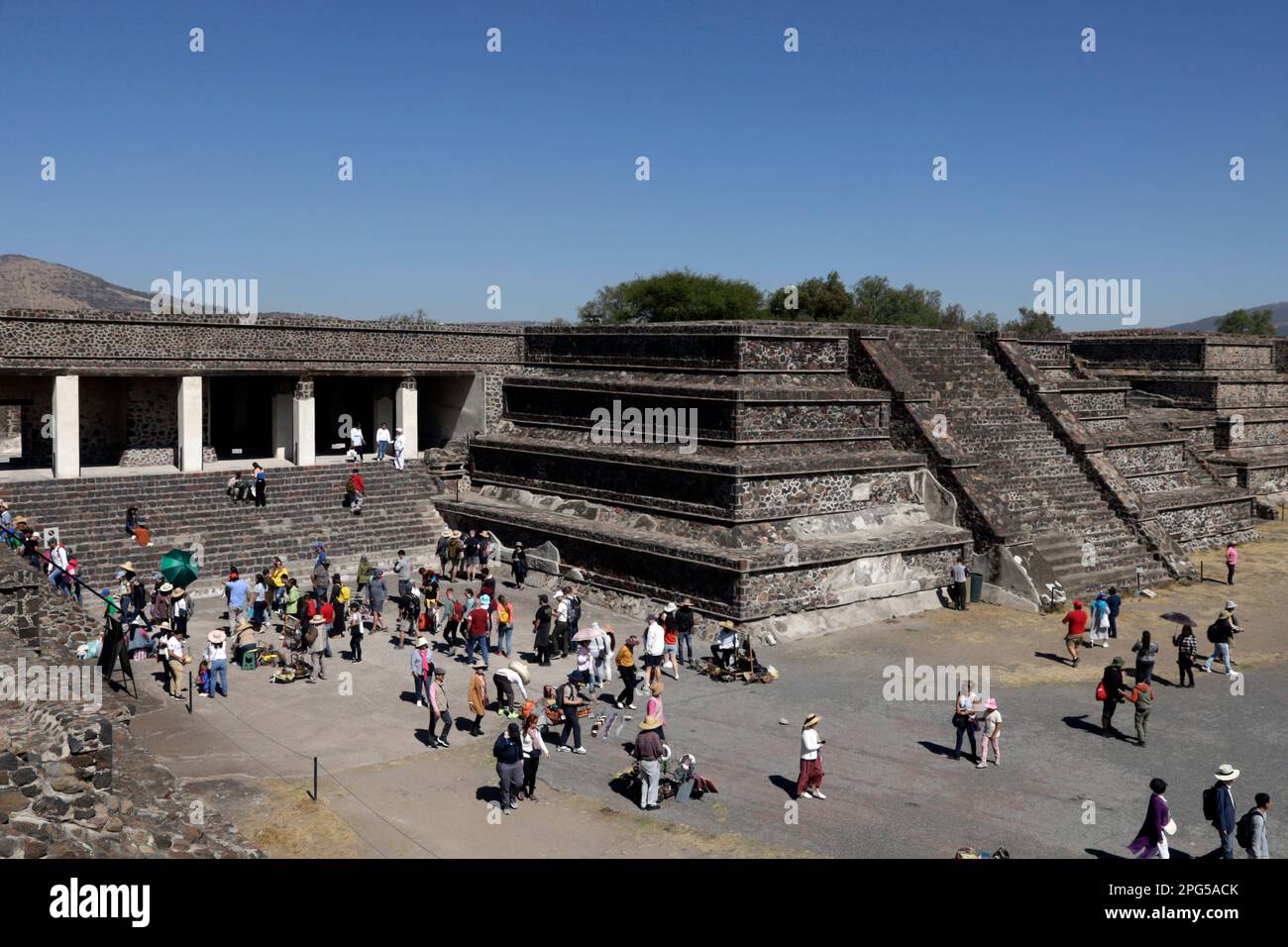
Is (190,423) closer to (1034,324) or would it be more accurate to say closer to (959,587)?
(959,587)

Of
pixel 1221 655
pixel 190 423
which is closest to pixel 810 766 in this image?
pixel 1221 655

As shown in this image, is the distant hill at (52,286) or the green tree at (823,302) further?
the distant hill at (52,286)

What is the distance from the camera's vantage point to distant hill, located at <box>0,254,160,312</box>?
294 feet

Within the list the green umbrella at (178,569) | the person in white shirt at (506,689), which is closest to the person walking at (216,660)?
the green umbrella at (178,569)

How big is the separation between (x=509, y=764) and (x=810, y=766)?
11.6 ft

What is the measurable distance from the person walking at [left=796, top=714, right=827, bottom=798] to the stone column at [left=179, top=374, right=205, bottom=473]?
737 inches

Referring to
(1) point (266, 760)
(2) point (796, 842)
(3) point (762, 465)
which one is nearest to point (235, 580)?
Answer: (1) point (266, 760)

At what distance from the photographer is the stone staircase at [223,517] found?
77.0ft

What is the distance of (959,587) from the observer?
23.5m

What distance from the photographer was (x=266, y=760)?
1438cm

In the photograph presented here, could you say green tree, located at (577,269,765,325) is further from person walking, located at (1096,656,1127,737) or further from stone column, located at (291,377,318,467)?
person walking, located at (1096,656,1127,737)

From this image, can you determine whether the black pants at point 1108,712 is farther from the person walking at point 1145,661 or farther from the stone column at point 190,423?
the stone column at point 190,423

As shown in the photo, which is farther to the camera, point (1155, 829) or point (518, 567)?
point (518, 567)

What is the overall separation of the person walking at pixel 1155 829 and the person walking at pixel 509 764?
6532 millimetres
